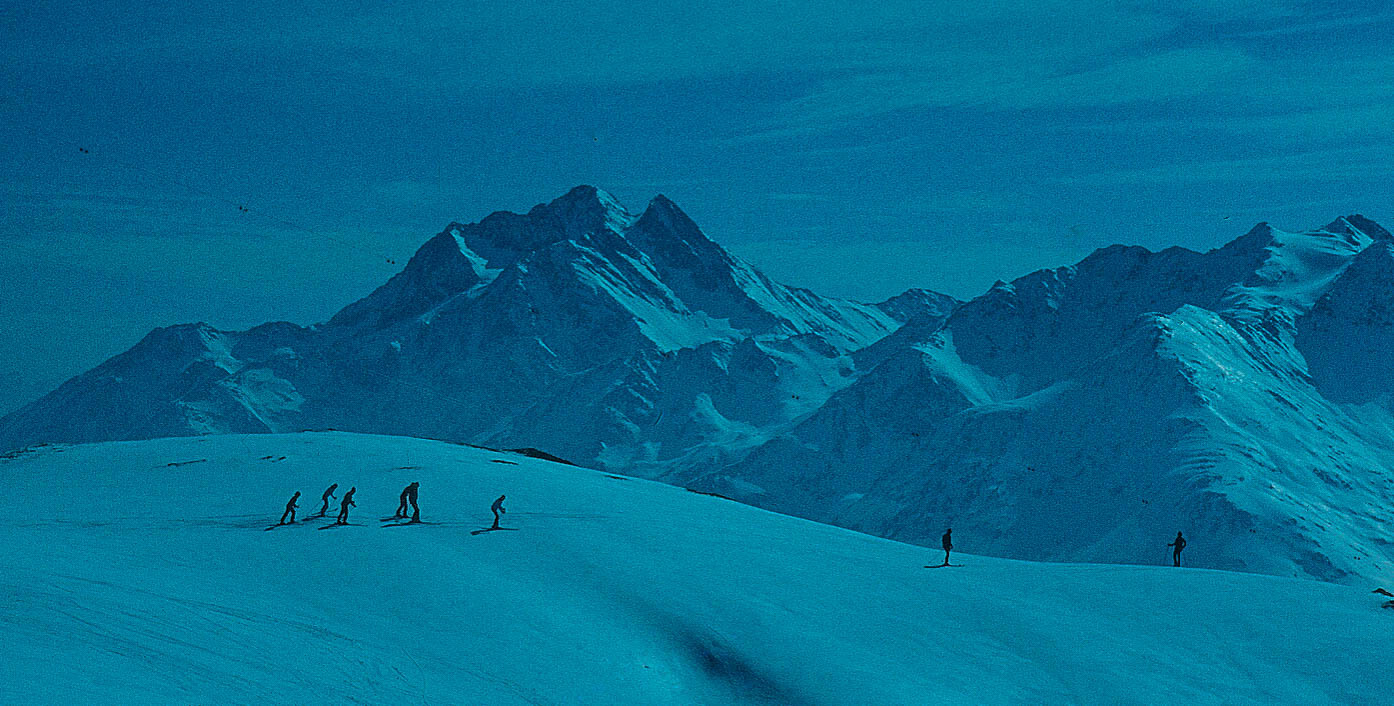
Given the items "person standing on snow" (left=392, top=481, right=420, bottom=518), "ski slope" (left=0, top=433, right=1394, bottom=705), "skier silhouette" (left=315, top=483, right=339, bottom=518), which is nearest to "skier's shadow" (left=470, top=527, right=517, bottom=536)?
"ski slope" (left=0, top=433, right=1394, bottom=705)

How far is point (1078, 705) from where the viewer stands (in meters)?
34.8

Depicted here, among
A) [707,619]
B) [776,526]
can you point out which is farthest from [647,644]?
[776,526]

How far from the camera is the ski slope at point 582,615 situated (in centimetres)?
3014

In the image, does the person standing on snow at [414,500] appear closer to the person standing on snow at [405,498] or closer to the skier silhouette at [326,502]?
the person standing on snow at [405,498]

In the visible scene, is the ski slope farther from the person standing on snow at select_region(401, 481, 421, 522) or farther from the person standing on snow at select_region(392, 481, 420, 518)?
the person standing on snow at select_region(401, 481, 421, 522)

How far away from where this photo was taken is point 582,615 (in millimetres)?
36094

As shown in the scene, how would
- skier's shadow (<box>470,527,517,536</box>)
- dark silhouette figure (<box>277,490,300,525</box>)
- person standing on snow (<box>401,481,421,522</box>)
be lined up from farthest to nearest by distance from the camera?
person standing on snow (<box>401,481,421,522</box>)
skier's shadow (<box>470,527,517,536</box>)
dark silhouette figure (<box>277,490,300,525</box>)

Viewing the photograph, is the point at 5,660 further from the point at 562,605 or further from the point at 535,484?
the point at 535,484

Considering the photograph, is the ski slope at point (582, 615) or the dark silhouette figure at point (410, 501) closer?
the ski slope at point (582, 615)

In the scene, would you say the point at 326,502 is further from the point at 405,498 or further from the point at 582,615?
the point at 582,615

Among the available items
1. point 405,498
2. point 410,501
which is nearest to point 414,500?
point 405,498

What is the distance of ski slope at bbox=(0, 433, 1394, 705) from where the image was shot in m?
30.1

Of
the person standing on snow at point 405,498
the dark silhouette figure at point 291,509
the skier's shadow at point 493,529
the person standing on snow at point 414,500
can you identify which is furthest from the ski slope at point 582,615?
the dark silhouette figure at point 291,509

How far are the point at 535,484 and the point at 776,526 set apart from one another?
10.3m
